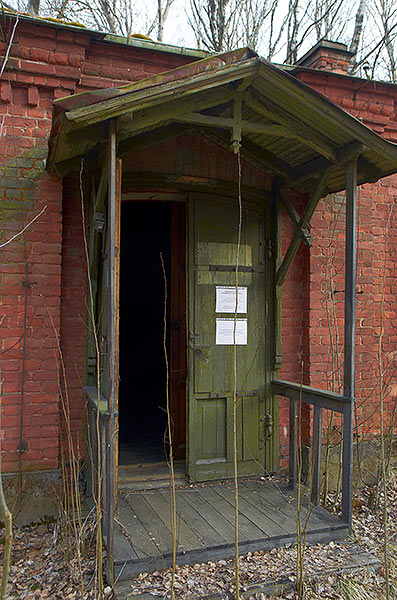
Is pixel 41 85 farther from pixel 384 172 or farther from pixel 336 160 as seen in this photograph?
pixel 384 172

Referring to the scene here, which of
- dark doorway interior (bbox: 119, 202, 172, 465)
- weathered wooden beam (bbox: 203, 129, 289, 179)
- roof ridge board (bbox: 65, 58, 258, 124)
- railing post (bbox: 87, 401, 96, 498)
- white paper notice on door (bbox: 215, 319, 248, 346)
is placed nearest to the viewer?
roof ridge board (bbox: 65, 58, 258, 124)

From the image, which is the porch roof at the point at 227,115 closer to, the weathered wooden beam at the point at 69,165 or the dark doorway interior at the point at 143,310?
the weathered wooden beam at the point at 69,165

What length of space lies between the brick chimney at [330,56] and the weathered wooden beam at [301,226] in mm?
1861

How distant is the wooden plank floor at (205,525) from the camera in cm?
316

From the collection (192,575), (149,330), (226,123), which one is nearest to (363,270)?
(226,123)

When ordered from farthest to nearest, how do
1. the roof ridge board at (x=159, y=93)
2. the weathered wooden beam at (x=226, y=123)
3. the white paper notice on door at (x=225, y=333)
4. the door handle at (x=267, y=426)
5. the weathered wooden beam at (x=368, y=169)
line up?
the door handle at (x=267, y=426), the white paper notice on door at (x=225, y=333), the weathered wooden beam at (x=368, y=169), the weathered wooden beam at (x=226, y=123), the roof ridge board at (x=159, y=93)

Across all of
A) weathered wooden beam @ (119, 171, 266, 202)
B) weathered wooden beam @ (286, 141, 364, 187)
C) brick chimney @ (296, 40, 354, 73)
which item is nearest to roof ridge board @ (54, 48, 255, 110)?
weathered wooden beam @ (286, 141, 364, 187)

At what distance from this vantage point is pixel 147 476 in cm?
442

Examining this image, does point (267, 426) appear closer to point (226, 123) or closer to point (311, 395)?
point (311, 395)

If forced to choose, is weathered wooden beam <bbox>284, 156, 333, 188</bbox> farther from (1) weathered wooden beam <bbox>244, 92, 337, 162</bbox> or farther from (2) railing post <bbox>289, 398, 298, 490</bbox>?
(2) railing post <bbox>289, 398, 298, 490</bbox>

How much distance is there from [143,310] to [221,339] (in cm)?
517

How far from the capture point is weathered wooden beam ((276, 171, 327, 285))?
409cm

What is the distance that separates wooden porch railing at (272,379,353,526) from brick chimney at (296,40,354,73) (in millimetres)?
3385

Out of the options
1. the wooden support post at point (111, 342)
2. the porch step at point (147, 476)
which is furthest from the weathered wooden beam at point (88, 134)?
the porch step at point (147, 476)
